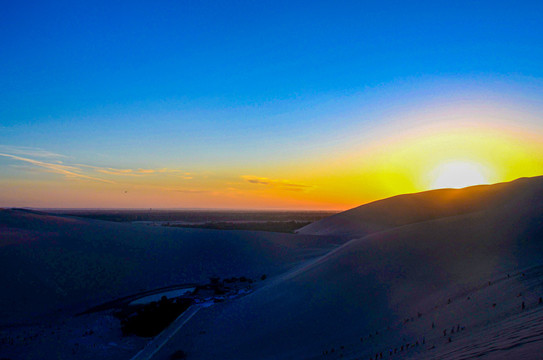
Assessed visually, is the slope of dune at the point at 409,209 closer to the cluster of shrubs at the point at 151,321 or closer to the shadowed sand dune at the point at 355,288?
the shadowed sand dune at the point at 355,288

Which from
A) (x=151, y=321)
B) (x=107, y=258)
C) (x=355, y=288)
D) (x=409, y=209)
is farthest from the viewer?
(x=409, y=209)

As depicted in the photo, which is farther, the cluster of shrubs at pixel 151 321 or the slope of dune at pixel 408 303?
the cluster of shrubs at pixel 151 321

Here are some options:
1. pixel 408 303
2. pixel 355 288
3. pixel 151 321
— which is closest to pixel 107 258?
pixel 151 321

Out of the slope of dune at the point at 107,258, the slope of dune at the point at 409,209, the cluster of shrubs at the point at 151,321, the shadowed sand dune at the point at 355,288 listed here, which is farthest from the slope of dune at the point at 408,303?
the slope of dune at the point at 409,209

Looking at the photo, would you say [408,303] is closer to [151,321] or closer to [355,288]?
[355,288]

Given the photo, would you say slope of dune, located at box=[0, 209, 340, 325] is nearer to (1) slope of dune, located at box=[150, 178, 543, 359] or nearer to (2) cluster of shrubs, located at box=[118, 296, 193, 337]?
(2) cluster of shrubs, located at box=[118, 296, 193, 337]

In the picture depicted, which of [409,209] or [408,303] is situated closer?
[408,303]
